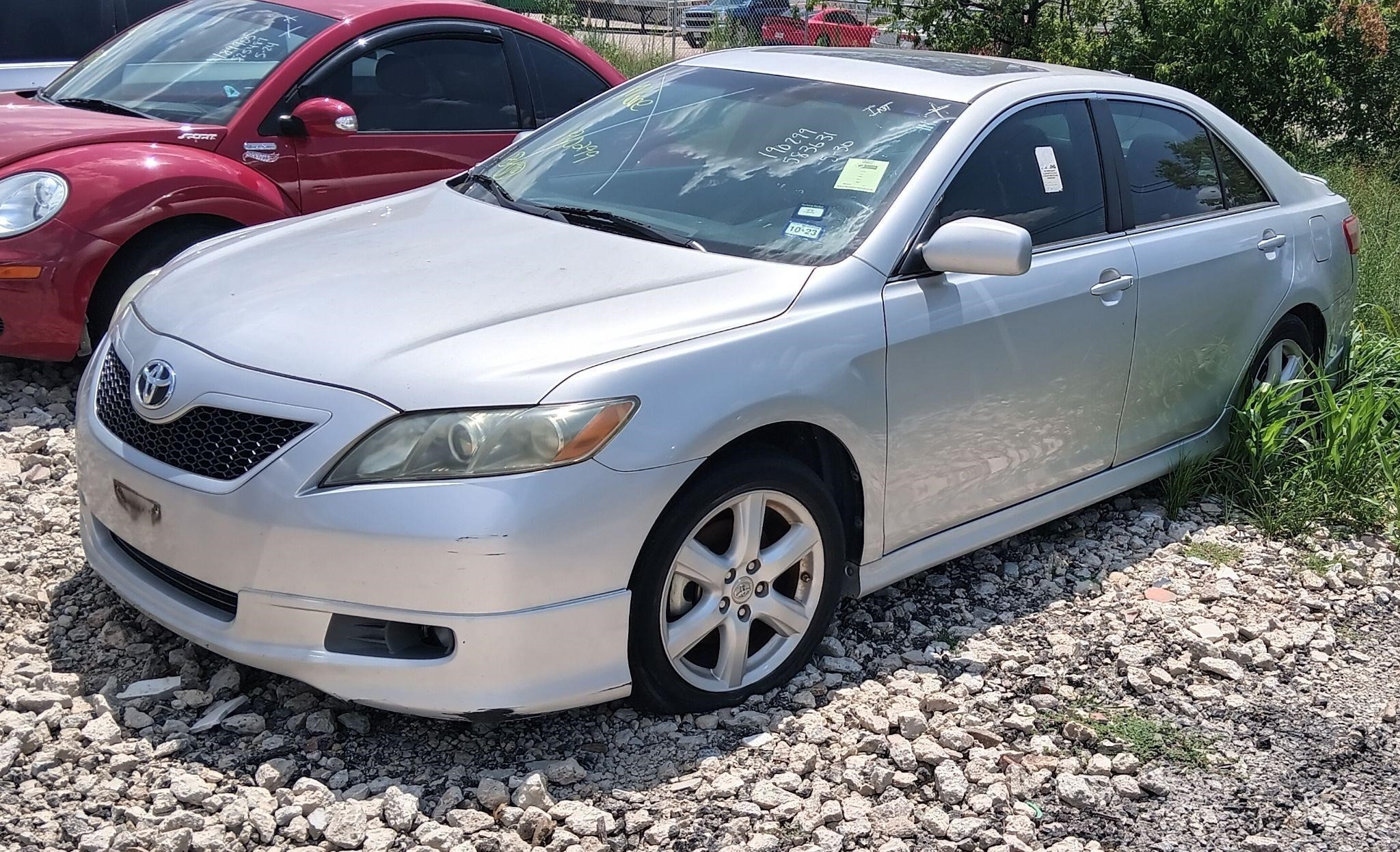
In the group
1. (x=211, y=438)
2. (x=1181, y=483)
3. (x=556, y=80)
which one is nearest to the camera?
(x=211, y=438)

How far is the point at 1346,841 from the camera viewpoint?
3.22 meters

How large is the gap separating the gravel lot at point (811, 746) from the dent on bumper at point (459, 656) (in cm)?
22

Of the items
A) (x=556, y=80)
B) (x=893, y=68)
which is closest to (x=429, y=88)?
(x=556, y=80)

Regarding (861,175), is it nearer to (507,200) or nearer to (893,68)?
(893,68)

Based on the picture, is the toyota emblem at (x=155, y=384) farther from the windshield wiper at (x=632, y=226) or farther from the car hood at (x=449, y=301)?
the windshield wiper at (x=632, y=226)

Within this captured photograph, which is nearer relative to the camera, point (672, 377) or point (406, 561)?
point (406, 561)

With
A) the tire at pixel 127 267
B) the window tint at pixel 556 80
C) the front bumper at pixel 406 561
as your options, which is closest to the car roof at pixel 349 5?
the window tint at pixel 556 80

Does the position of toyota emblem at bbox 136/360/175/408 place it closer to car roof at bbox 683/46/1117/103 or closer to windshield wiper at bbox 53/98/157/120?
car roof at bbox 683/46/1117/103

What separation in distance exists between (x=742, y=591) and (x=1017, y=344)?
114 centimetres

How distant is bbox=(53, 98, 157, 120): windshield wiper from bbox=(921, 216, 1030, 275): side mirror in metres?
3.63

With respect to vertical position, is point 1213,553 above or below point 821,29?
below

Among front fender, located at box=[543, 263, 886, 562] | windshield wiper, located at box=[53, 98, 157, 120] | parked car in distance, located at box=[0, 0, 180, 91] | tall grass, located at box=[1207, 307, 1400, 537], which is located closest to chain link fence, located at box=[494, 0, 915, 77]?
parked car in distance, located at box=[0, 0, 180, 91]

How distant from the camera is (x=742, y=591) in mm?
3367

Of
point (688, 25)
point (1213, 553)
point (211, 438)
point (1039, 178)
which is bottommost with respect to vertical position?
point (1213, 553)
